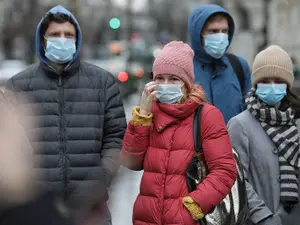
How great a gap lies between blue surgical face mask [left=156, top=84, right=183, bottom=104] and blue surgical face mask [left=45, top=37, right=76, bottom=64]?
93 centimetres

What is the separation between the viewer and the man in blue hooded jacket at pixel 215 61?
6.89m

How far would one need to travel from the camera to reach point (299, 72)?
31281mm

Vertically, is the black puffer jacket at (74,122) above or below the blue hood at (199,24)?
below

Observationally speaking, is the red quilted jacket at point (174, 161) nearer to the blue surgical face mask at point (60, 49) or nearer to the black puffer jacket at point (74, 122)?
the black puffer jacket at point (74, 122)

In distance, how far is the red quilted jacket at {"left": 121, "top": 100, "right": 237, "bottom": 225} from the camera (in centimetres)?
517

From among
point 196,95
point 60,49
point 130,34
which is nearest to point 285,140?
point 196,95

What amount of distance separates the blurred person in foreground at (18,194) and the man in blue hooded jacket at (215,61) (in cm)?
387

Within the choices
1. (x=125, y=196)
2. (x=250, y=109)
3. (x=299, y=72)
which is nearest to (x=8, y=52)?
(x=299, y=72)

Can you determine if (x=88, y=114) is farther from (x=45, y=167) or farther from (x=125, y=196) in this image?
(x=125, y=196)

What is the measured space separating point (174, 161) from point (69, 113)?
3.43 ft

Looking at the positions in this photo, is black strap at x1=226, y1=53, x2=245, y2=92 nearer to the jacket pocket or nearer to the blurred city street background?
the blurred city street background

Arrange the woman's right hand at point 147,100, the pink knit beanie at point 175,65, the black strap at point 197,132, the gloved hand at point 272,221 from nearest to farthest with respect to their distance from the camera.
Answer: the black strap at point 197,132
the woman's right hand at point 147,100
the pink knit beanie at point 175,65
the gloved hand at point 272,221

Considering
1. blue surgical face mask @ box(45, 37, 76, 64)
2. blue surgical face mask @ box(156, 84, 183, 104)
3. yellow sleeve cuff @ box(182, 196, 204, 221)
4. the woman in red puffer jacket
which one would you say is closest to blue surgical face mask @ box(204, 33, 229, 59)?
blue surgical face mask @ box(45, 37, 76, 64)

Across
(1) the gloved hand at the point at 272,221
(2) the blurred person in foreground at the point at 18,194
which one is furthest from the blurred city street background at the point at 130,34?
(2) the blurred person in foreground at the point at 18,194
